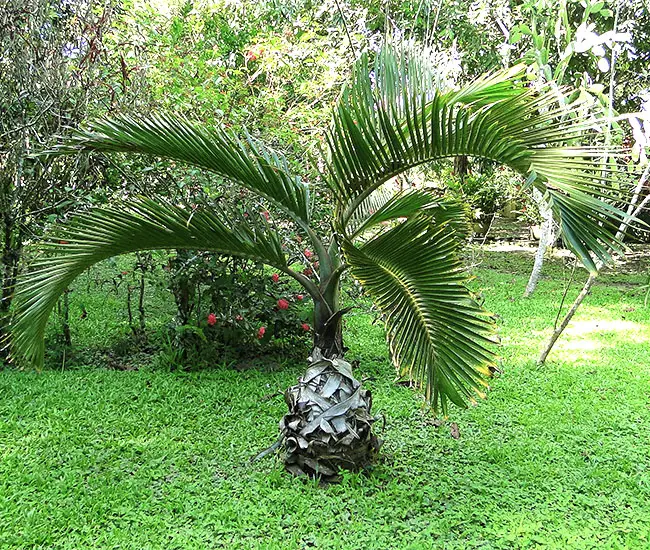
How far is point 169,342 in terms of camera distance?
13.3 feet

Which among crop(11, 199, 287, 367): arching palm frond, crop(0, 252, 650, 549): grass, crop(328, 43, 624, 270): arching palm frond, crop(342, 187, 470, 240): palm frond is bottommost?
crop(0, 252, 650, 549): grass

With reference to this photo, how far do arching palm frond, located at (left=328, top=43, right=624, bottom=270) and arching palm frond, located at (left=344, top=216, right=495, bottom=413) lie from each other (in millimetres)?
284

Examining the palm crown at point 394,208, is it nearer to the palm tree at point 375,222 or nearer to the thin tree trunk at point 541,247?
the palm tree at point 375,222

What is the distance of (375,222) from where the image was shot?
267 centimetres

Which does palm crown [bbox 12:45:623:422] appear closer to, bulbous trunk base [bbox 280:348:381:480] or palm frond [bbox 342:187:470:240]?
palm frond [bbox 342:187:470:240]

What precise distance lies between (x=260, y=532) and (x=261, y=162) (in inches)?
58.0

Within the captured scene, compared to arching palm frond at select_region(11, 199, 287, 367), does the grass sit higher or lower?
lower

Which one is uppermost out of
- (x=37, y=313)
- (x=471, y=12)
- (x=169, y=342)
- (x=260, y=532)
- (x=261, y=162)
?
(x=471, y=12)

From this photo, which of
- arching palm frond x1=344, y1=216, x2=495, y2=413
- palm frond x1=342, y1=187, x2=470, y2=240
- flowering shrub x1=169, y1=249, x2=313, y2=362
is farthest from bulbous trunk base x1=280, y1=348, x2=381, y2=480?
flowering shrub x1=169, y1=249, x2=313, y2=362

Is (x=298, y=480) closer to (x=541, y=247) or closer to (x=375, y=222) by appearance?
(x=375, y=222)

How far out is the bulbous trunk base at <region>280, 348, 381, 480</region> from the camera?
2.52m

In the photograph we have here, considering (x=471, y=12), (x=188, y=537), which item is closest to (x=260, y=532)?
(x=188, y=537)

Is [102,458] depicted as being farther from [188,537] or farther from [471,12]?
[471,12]

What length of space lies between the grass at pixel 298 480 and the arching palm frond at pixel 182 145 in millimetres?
→ 1347
